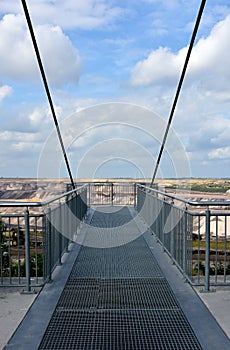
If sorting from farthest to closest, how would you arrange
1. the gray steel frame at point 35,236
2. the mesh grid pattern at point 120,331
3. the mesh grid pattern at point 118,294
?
the gray steel frame at point 35,236 < the mesh grid pattern at point 118,294 < the mesh grid pattern at point 120,331

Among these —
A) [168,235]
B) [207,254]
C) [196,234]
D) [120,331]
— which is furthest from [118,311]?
[168,235]

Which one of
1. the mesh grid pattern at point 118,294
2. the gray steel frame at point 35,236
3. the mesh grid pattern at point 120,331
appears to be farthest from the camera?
the gray steel frame at point 35,236

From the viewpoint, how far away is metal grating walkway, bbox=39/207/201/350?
3.47m

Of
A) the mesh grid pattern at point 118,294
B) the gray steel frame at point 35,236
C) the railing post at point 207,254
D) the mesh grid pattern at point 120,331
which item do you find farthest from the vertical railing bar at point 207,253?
the gray steel frame at point 35,236

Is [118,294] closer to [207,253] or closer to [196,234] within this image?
[207,253]

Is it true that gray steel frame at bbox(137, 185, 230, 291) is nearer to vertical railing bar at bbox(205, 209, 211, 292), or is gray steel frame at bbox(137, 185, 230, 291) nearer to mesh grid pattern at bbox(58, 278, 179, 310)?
vertical railing bar at bbox(205, 209, 211, 292)

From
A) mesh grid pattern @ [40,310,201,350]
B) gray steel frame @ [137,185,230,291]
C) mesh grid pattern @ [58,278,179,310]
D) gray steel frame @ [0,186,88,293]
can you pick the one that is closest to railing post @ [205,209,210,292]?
gray steel frame @ [137,185,230,291]

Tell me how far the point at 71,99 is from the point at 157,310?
51.0 ft

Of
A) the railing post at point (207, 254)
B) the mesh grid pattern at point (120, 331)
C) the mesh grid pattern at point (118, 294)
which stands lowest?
the mesh grid pattern at point (118, 294)

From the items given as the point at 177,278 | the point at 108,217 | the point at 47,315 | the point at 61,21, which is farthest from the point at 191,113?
the point at 47,315

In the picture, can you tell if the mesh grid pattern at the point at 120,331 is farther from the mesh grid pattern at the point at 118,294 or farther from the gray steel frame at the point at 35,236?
the gray steel frame at the point at 35,236

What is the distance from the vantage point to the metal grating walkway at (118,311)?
11.4 ft

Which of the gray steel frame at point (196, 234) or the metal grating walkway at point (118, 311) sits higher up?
the gray steel frame at point (196, 234)

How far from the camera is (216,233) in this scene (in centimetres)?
510
